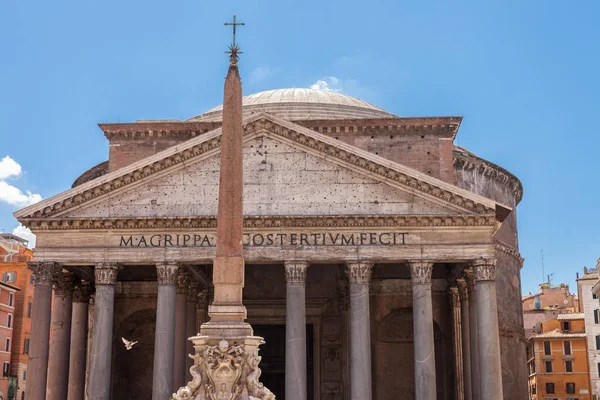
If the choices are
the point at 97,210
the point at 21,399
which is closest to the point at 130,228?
the point at 97,210

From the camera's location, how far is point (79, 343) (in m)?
27.4

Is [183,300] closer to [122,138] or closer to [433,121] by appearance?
[122,138]

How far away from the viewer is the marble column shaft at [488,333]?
882 inches

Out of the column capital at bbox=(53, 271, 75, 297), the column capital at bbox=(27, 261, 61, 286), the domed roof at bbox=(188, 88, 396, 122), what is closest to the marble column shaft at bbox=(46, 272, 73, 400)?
the column capital at bbox=(53, 271, 75, 297)

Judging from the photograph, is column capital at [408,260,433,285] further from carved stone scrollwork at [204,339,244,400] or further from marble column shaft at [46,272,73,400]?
carved stone scrollwork at [204,339,244,400]

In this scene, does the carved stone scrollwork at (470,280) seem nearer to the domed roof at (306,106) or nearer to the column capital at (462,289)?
the column capital at (462,289)

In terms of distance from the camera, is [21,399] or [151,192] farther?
[21,399]

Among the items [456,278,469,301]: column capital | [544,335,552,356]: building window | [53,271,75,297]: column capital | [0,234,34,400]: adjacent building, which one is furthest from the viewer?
[544,335,552,356]: building window

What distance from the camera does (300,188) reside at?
79.1 ft

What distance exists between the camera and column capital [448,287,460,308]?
28156 millimetres

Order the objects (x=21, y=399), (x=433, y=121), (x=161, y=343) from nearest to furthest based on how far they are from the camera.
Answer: (x=161, y=343) < (x=433, y=121) < (x=21, y=399)

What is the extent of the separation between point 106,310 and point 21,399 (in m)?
25.4

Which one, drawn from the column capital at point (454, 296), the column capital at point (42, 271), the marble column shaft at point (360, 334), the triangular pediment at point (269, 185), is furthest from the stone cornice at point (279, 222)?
the column capital at point (454, 296)

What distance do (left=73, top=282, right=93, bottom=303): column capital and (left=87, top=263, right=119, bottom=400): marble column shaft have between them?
3.74 meters
